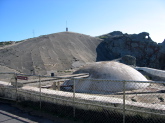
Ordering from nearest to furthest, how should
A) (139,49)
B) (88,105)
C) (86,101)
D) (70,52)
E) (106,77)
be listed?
(88,105)
(86,101)
(106,77)
(70,52)
(139,49)

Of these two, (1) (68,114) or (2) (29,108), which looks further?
(2) (29,108)

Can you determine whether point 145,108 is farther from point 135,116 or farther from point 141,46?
point 141,46

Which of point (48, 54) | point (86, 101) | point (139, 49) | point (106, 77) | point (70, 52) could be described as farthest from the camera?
point (139, 49)

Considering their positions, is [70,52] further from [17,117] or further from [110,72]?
[17,117]

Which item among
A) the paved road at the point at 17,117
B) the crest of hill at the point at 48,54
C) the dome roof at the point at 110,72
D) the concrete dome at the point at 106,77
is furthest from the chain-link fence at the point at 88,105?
the crest of hill at the point at 48,54

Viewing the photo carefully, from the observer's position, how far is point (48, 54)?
3447cm

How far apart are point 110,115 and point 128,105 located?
630 mm

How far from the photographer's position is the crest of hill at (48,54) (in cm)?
2816

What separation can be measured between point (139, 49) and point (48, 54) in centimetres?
2510

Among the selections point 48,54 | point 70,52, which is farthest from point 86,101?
point 70,52

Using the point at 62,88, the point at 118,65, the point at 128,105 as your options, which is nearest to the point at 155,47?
the point at 118,65

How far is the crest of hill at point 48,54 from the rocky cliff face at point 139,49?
539 centimetres

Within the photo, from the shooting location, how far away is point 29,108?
259 inches

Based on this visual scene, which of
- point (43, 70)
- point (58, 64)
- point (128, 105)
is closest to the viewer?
point (128, 105)
